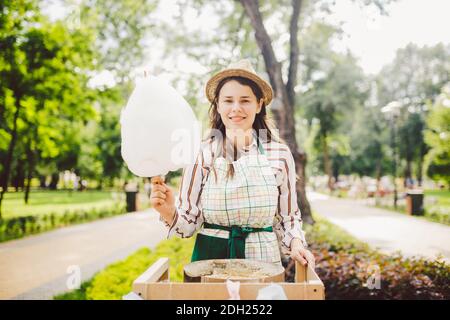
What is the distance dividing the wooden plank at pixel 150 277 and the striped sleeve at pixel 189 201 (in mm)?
324

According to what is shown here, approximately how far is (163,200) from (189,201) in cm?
25

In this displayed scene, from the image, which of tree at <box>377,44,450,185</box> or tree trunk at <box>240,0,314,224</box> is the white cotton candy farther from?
tree at <box>377,44,450,185</box>

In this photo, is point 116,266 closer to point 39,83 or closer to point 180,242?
A: point 180,242

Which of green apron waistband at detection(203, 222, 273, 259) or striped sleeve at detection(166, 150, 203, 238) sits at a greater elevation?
striped sleeve at detection(166, 150, 203, 238)

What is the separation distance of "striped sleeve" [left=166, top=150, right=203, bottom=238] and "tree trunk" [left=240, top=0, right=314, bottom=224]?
575cm

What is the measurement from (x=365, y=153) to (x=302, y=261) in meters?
37.6

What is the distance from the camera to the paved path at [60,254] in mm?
5539

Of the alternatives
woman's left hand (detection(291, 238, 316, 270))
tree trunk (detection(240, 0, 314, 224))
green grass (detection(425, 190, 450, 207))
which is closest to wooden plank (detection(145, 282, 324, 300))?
woman's left hand (detection(291, 238, 316, 270))

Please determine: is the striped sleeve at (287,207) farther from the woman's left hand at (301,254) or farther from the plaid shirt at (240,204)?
the woman's left hand at (301,254)

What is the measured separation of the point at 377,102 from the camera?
2922cm

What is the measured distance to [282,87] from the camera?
26.6ft

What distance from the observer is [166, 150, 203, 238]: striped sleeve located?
2.04 metres

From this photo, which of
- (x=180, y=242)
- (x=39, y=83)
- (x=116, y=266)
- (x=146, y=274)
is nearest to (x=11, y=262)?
(x=116, y=266)
